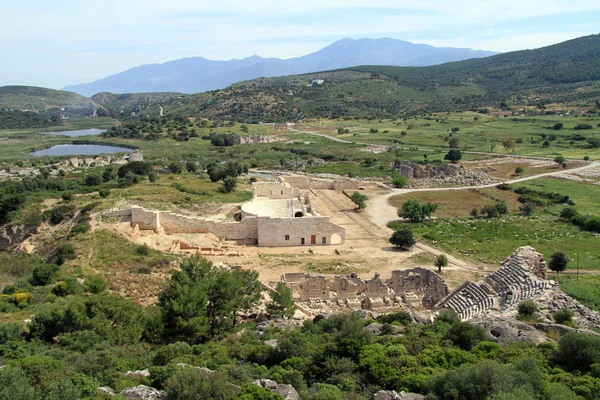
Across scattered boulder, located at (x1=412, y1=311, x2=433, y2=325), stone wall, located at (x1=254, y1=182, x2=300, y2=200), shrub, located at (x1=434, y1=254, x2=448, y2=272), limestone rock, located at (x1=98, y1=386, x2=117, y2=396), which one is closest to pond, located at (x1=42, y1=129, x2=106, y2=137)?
→ stone wall, located at (x1=254, y1=182, x2=300, y2=200)

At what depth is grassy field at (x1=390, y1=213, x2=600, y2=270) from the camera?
29984mm

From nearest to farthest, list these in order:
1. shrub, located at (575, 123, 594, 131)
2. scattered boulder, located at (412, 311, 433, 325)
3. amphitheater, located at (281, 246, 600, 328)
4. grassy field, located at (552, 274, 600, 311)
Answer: scattered boulder, located at (412, 311, 433, 325)
amphitheater, located at (281, 246, 600, 328)
grassy field, located at (552, 274, 600, 311)
shrub, located at (575, 123, 594, 131)

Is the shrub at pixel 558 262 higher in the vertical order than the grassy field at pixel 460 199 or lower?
higher

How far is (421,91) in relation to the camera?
14675cm

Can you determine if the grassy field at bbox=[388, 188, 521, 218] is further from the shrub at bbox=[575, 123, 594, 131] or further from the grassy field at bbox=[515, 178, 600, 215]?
the shrub at bbox=[575, 123, 594, 131]

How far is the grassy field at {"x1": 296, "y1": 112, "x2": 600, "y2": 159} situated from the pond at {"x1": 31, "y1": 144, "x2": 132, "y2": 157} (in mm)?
38409

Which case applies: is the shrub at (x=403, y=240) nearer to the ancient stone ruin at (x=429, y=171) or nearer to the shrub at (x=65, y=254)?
the shrub at (x=65, y=254)

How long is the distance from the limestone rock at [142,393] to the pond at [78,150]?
74.4 metres

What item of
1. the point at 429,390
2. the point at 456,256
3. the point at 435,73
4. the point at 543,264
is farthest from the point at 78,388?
the point at 435,73

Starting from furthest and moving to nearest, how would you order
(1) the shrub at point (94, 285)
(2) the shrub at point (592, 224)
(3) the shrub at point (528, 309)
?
1. (2) the shrub at point (592, 224)
2. (1) the shrub at point (94, 285)
3. (3) the shrub at point (528, 309)

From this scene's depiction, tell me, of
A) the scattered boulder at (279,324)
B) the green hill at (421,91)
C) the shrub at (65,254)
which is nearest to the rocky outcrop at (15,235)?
the shrub at (65,254)

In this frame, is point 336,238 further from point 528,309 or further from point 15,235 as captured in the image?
point 15,235

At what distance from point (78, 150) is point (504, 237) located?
242 ft

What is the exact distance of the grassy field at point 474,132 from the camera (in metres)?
74.4
